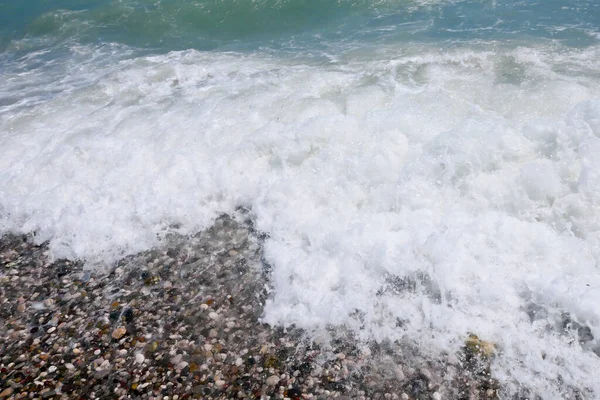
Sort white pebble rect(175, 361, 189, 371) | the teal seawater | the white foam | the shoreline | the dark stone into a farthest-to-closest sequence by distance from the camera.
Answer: the teal seawater, the dark stone, the white foam, white pebble rect(175, 361, 189, 371), the shoreline

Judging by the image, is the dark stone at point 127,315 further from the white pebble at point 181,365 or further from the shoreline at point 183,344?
the white pebble at point 181,365

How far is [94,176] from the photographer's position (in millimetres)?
8469

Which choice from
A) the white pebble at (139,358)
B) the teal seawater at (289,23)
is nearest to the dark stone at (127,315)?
the white pebble at (139,358)

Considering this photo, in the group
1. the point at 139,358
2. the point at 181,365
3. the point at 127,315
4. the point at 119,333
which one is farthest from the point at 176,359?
the point at 127,315

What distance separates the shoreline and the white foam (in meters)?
0.31

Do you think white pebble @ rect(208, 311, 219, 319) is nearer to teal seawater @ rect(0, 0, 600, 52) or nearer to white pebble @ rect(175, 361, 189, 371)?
white pebble @ rect(175, 361, 189, 371)

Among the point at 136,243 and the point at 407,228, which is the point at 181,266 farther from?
the point at 407,228

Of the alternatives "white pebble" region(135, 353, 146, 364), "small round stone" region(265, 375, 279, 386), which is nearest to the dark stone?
"white pebble" region(135, 353, 146, 364)

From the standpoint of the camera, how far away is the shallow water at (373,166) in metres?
5.47

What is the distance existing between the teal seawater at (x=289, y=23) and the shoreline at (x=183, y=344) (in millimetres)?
9597

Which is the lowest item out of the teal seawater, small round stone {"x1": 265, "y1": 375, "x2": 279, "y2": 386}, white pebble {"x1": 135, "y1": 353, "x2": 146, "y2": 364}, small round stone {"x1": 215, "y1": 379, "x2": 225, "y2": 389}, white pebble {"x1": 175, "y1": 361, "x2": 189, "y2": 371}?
white pebble {"x1": 135, "y1": 353, "x2": 146, "y2": 364}

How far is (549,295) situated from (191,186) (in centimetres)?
580

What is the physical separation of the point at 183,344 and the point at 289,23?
43.0ft

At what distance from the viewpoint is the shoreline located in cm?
479
